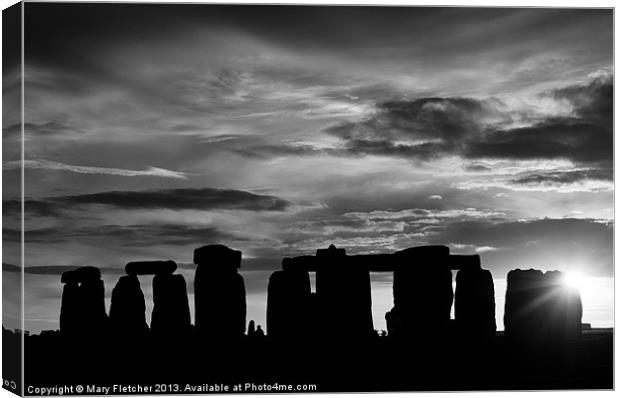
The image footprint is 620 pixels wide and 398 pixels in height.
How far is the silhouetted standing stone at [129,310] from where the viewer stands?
16453mm

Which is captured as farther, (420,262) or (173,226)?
(420,262)

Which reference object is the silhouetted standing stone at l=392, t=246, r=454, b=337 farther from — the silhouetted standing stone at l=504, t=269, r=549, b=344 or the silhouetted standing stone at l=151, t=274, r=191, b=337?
the silhouetted standing stone at l=151, t=274, r=191, b=337

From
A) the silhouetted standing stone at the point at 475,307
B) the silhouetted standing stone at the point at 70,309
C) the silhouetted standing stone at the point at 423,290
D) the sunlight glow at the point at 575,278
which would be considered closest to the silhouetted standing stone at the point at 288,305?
the silhouetted standing stone at the point at 423,290

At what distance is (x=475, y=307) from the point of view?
17922 mm

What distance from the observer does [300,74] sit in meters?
16.3

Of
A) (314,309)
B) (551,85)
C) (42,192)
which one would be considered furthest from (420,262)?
(42,192)

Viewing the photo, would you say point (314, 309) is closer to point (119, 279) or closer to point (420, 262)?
point (420, 262)

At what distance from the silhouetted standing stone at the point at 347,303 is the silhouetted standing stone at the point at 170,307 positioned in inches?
64.5

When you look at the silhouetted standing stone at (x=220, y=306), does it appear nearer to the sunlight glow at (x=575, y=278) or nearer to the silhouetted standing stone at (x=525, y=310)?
the silhouetted standing stone at (x=525, y=310)

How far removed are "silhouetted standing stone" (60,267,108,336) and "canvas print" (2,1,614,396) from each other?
Answer: 1.4 inches

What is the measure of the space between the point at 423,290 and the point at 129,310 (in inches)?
146

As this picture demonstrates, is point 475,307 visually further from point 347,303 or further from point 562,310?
point 347,303

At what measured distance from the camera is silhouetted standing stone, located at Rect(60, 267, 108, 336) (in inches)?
629

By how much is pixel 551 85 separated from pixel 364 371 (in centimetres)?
403
